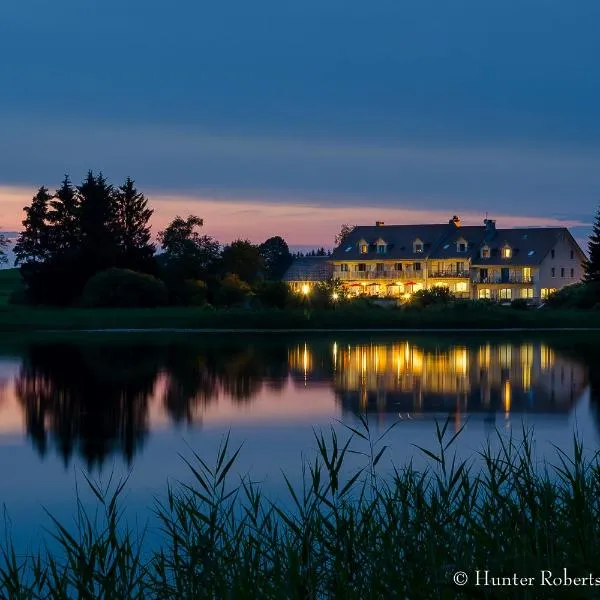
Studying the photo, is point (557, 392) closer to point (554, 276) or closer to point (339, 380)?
point (339, 380)

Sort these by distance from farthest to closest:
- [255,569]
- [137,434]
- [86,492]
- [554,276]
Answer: [554,276], [137,434], [86,492], [255,569]

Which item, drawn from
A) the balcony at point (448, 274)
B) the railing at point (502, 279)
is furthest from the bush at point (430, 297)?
the balcony at point (448, 274)

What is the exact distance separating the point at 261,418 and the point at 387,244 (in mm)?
78371

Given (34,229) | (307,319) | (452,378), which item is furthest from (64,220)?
(452,378)

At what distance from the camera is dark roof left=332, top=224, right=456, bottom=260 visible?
99000mm

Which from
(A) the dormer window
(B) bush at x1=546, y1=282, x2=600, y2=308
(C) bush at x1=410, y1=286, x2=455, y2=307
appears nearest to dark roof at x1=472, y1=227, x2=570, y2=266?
(A) the dormer window

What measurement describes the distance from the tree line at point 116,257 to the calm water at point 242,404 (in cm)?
2531

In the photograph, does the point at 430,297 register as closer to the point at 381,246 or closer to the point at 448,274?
the point at 448,274

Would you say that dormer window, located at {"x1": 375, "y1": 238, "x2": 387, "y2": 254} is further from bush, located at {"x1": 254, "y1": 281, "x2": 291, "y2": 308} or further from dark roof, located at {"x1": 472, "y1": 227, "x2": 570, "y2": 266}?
bush, located at {"x1": 254, "y1": 281, "x2": 291, "y2": 308}

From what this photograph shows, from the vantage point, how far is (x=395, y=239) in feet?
330

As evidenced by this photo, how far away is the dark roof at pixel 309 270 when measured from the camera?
109 metres

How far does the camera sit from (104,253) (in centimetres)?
7769

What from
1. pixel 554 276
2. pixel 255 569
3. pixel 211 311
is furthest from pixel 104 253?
pixel 255 569

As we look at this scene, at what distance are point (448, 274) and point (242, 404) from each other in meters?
72.9
